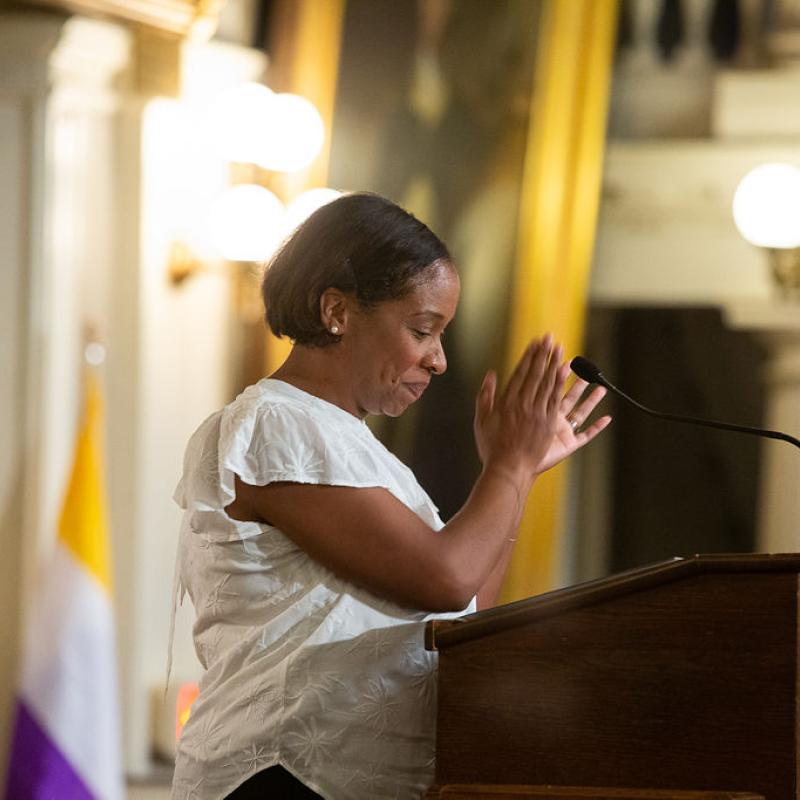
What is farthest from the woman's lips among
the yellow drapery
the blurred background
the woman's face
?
the yellow drapery

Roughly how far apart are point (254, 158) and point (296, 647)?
415cm

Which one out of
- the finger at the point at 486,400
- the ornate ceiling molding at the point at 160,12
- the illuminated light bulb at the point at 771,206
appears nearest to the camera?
the finger at the point at 486,400

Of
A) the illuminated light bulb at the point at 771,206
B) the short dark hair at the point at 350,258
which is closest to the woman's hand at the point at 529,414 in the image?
the short dark hair at the point at 350,258

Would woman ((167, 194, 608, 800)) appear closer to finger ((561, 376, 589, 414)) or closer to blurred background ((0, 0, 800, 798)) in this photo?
finger ((561, 376, 589, 414))

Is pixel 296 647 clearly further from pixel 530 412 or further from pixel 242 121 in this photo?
pixel 242 121

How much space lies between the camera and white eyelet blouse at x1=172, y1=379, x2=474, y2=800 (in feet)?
7.11

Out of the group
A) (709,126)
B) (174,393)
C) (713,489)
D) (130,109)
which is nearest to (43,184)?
(130,109)

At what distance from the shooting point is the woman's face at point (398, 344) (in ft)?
7.61

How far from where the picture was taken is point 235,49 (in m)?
6.35

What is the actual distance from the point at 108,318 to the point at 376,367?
360 centimetres

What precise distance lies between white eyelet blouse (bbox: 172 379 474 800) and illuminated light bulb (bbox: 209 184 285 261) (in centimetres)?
378

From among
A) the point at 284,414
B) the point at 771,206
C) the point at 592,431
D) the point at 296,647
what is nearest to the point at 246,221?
the point at 771,206

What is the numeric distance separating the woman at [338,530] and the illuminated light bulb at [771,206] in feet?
12.5

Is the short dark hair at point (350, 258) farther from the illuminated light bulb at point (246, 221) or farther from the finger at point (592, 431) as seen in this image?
the illuminated light bulb at point (246, 221)
